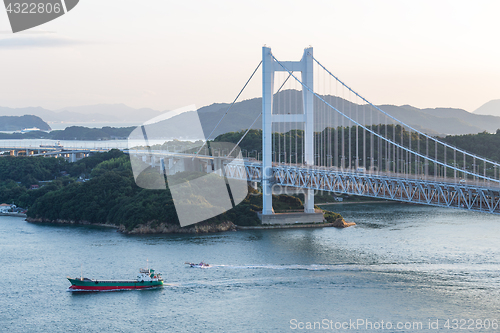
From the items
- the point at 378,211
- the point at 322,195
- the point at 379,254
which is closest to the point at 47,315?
the point at 379,254

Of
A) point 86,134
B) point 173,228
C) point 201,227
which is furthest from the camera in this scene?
point 86,134

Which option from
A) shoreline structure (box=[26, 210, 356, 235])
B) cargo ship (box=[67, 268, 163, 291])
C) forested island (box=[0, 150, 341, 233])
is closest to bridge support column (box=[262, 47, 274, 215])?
forested island (box=[0, 150, 341, 233])

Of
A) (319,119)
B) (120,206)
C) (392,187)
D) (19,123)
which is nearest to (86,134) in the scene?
(19,123)

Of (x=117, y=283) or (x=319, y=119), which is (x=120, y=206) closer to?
(x=117, y=283)

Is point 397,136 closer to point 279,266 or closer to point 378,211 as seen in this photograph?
point 378,211

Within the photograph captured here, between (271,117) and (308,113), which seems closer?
(271,117)

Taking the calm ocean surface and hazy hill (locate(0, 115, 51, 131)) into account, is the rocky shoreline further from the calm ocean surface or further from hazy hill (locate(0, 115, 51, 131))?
hazy hill (locate(0, 115, 51, 131))

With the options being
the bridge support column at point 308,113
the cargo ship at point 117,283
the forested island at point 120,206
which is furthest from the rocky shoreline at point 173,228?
the cargo ship at point 117,283
